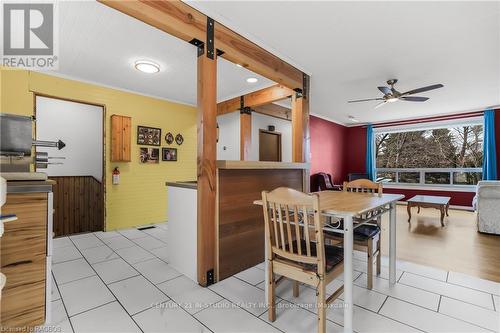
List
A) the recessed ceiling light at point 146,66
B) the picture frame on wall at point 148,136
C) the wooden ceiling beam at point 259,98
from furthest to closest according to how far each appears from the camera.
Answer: the picture frame on wall at point 148,136
the wooden ceiling beam at point 259,98
the recessed ceiling light at point 146,66

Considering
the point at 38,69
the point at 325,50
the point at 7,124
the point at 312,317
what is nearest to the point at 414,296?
the point at 312,317

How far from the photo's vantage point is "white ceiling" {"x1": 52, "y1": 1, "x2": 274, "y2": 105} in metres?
2.29

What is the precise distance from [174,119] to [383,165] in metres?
6.57

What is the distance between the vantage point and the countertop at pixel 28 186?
4.55 ft

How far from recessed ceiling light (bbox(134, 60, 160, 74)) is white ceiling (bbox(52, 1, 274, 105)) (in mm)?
62

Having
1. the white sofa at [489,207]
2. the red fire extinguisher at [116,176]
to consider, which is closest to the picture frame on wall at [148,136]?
the red fire extinguisher at [116,176]

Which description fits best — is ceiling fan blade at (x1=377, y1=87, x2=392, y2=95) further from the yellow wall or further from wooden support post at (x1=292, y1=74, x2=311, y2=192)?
the yellow wall

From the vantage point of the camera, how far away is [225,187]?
7.80 feet

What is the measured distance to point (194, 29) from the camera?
85.7 inches

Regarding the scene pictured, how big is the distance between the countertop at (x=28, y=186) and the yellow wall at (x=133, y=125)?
2601 mm

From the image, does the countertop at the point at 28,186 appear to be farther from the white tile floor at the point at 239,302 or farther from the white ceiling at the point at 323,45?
the white ceiling at the point at 323,45

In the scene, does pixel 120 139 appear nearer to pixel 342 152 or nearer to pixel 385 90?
pixel 385 90

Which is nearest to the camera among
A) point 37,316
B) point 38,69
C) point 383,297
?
point 37,316

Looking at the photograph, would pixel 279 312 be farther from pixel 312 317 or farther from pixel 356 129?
pixel 356 129
